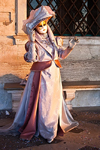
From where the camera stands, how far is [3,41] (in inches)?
175

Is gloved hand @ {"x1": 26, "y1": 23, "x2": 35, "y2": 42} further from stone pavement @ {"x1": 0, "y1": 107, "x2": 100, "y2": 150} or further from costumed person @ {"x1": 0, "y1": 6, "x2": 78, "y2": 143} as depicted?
stone pavement @ {"x1": 0, "y1": 107, "x2": 100, "y2": 150}

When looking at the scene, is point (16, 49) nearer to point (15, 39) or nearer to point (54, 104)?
point (15, 39)

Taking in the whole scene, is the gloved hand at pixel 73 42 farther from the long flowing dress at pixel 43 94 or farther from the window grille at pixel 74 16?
the window grille at pixel 74 16

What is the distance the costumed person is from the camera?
2.91 m

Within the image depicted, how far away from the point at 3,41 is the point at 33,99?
Answer: 193 centimetres

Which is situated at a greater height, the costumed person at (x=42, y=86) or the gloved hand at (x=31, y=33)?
the gloved hand at (x=31, y=33)

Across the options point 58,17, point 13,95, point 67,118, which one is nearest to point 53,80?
point 67,118

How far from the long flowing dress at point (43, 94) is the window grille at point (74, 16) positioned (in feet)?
5.93

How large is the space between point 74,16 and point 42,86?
2.41 m

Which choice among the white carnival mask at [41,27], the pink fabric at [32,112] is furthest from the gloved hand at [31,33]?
the pink fabric at [32,112]

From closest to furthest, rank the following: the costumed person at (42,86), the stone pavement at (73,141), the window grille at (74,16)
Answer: the stone pavement at (73,141) → the costumed person at (42,86) → the window grille at (74,16)

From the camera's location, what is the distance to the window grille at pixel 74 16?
15.4ft

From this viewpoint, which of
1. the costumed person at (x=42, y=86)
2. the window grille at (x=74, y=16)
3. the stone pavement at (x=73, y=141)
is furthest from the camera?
the window grille at (x=74, y=16)

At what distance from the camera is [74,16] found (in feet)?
15.6
